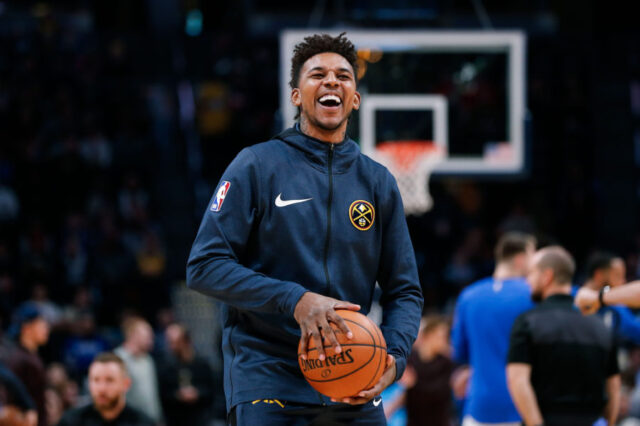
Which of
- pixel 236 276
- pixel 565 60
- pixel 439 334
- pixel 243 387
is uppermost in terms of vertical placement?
pixel 565 60

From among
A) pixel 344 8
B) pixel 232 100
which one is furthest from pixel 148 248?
pixel 344 8

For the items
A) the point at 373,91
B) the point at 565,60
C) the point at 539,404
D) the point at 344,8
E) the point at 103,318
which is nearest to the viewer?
the point at 539,404

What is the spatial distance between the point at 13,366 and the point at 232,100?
37.5ft

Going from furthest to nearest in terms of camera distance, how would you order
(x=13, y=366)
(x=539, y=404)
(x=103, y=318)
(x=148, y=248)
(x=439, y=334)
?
(x=148, y=248) < (x=103, y=318) < (x=439, y=334) < (x=13, y=366) < (x=539, y=404)

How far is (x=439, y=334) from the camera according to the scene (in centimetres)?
927

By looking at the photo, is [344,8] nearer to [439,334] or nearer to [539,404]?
[439,334]

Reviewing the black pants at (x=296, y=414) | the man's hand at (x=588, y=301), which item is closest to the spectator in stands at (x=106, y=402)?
the man's hand at (x=588, y=301)

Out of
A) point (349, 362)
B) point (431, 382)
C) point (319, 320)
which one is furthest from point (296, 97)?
point (431, 382)

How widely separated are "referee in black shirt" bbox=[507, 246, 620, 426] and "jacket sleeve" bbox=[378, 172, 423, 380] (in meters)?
2.19

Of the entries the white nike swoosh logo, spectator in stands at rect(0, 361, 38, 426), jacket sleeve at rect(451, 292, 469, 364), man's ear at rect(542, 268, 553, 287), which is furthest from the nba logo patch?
spectator in stands at rect(0, 361, 38, 426)

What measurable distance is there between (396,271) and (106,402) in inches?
166

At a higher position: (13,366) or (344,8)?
(344,8)

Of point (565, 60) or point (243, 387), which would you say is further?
point (565, 60)

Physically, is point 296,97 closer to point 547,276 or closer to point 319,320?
point 319,320
